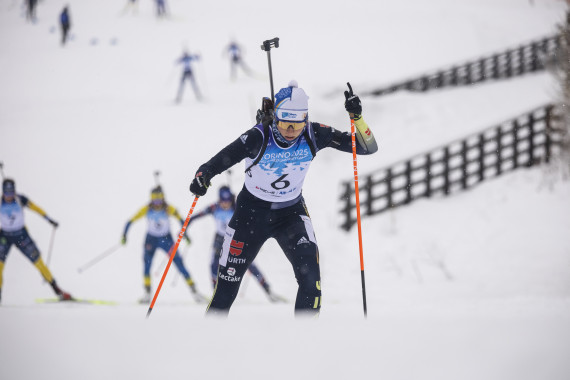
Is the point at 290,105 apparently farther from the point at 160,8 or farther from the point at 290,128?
the point at 160,8

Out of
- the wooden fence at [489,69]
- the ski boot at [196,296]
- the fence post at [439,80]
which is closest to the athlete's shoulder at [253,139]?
the ski boot at [196,296]

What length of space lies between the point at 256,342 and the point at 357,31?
23846 mm

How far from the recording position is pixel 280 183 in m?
3.92

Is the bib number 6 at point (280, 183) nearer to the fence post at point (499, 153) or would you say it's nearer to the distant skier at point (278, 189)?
the distant skier at point (278, 189)

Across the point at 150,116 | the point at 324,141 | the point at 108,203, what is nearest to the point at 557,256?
the point at 324,141

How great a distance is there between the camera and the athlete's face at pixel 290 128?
12.3ft

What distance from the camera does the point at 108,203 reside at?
36.5ft

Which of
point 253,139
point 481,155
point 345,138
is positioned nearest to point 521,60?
point 481,155

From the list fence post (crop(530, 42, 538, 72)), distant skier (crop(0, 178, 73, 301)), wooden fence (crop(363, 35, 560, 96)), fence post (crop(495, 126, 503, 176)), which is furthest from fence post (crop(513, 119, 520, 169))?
distant skier (crop(0, 178, 73, 301))

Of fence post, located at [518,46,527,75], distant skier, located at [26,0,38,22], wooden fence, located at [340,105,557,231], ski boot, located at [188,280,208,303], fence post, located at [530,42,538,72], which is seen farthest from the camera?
distant skier, located at [26,0,38,22]

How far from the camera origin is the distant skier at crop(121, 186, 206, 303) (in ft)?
24.4

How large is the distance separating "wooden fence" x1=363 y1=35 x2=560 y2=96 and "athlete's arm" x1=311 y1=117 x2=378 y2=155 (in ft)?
44.1

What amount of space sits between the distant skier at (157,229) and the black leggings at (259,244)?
3.66 metres

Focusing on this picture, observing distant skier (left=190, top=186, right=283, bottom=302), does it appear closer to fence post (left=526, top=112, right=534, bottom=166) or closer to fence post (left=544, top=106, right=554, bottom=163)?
fence post (left=526, top=112, right=534, bottom=166)
